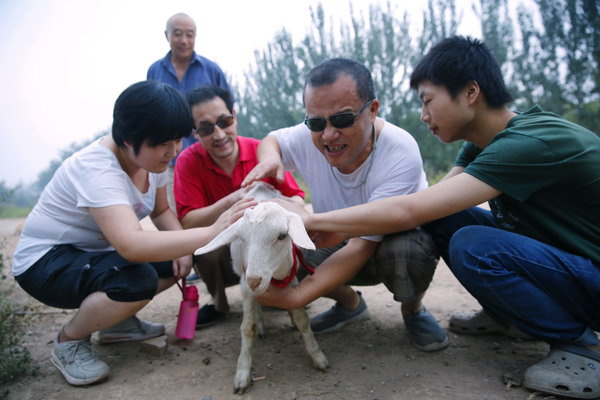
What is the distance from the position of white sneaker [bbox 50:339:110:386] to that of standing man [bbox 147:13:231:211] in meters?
2.26

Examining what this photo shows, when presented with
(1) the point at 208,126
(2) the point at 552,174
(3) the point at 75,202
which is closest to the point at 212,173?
(1) the point at 208,126

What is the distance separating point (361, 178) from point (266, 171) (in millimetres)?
Answer: 627

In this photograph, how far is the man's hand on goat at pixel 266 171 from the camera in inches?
111

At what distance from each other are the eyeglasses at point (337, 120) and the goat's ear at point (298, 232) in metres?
0.58

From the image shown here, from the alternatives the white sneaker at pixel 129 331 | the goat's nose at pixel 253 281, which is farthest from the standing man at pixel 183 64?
the goat's nose at pixel 253 281

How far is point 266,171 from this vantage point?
288 cm

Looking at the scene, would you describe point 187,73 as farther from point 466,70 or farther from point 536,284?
point 536,284

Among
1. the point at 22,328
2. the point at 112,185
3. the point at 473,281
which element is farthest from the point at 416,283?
the point at 22,328

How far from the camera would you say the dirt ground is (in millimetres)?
2412

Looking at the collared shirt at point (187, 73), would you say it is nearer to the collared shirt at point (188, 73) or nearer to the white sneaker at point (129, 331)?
the collared shirt at point (188, 73)

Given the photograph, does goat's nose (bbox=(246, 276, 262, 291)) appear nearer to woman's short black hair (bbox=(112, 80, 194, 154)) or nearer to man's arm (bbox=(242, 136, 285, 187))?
man's arm (bbox=(242, 136, 285, 187))

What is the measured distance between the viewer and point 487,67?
8.11 ft

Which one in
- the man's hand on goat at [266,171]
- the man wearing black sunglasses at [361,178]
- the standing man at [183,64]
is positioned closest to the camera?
the man wearing black sunglasses at [361,178]

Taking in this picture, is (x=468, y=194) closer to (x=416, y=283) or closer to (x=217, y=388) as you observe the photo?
(x=416, y=283)
